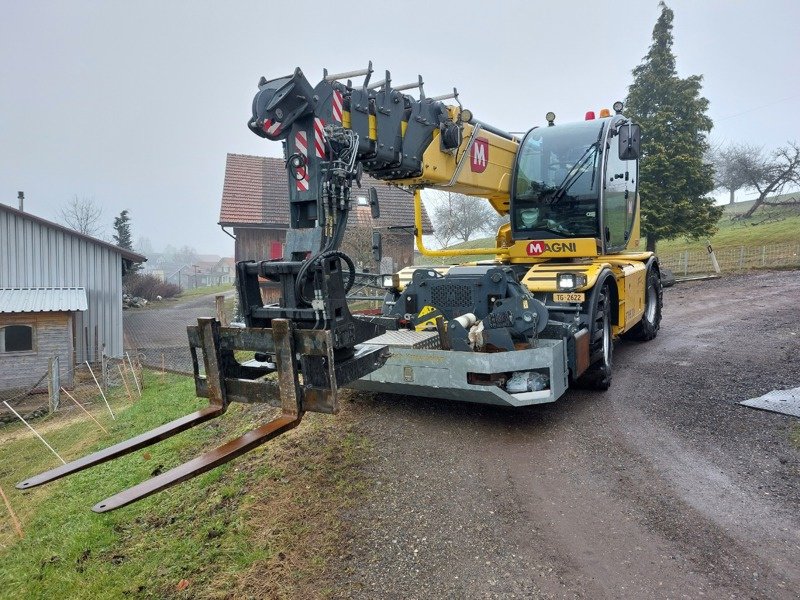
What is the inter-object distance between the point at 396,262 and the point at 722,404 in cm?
1759

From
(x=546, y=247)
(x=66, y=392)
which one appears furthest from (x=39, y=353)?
(x=546, y=247)

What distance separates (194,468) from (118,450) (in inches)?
31.0

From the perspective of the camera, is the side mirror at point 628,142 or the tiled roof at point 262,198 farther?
the tiled roof at point 262,198

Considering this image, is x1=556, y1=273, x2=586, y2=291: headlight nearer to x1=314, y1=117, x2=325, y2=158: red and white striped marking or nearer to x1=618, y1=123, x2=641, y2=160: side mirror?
x1=618, y1=123, x2=641, y2=160: side mirror

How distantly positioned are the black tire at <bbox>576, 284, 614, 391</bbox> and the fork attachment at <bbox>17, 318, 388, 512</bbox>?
3.30 meters

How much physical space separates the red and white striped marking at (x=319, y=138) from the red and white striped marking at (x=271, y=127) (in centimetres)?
28

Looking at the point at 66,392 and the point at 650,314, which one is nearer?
the point at 650,314

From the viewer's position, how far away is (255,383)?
349cm

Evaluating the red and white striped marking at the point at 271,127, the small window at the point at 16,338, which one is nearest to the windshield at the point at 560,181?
the red and white striped marking at the point at 271,127

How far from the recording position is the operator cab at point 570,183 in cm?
682

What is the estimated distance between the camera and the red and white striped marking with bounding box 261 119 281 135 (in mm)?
3963

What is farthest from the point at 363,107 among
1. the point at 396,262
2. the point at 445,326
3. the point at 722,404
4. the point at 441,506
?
the point at 396,262

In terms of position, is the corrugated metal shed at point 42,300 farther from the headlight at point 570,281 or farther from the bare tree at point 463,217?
the bare tree at point 463,217

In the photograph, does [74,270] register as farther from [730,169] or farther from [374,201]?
[730,169]
